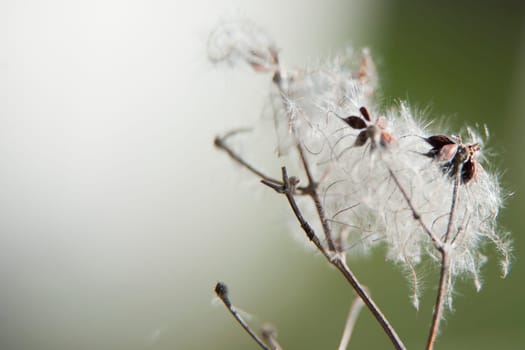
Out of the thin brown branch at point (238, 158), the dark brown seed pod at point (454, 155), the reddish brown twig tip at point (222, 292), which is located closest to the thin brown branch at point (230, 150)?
the thin brown branch at point (238, 158)

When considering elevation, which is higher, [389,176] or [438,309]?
[389,176]

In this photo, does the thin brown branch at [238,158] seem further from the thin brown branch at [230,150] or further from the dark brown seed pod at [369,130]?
the dark brown seed pod at [369,130]

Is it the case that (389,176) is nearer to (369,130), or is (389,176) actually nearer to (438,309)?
(369,130)

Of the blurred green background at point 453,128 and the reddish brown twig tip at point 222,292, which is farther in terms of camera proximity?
the blurred green background at point 453,128

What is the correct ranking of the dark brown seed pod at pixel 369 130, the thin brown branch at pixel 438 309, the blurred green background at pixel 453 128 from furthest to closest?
the blurred green background at pixel 453 128
the dark brown seed pod at pixel 369 130
the thin brown branch at pixel 438 309

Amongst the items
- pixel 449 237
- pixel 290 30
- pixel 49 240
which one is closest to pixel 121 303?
pixel 49 240

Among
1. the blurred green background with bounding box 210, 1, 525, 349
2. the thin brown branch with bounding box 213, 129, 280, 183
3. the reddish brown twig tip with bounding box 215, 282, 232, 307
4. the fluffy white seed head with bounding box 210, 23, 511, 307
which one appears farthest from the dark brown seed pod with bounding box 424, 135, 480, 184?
the blurred green background with bounding box 210, 1, 525, 349

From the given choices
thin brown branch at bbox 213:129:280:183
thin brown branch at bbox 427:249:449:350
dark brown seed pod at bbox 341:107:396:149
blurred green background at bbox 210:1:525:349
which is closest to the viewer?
thin brown branch at bbox 427:249:449:350

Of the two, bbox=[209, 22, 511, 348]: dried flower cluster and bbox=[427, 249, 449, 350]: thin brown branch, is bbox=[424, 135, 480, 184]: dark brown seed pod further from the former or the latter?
bbox=[427, 249, 449, 350]: thin brown branch

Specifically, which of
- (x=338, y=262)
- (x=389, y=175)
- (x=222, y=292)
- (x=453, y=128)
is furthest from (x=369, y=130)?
(x=453, y=128)
